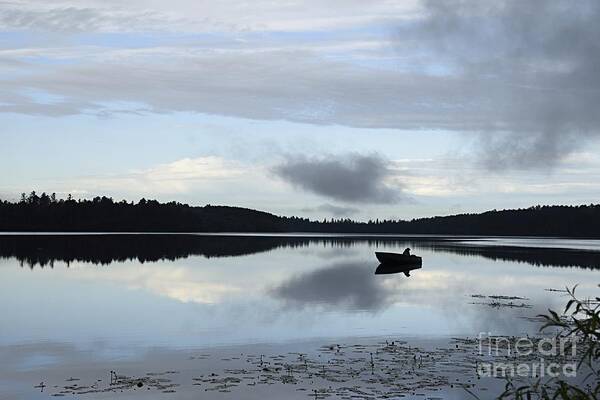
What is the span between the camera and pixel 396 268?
7606 centimetres

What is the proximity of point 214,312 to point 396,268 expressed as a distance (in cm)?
4258

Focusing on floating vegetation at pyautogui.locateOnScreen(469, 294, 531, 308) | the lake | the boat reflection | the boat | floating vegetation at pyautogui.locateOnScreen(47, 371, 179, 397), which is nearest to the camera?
floating vegetation at pyautogui.locateOnScreen(47, 371, 179, 397)

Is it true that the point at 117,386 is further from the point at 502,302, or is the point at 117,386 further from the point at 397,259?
the point at 397,259

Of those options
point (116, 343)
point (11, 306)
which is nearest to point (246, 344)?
point (116, 343)

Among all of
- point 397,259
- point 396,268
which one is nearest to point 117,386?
point 396,268

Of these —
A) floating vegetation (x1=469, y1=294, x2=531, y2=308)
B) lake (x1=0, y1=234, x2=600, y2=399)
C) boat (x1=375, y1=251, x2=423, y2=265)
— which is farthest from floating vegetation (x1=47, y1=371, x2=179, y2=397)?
boat (x1=375, y1=251, x2=423, y2=265)

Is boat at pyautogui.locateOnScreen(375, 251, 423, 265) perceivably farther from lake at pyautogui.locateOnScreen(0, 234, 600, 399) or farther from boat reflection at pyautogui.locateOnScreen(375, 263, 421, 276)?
lake at pyautogui.locateOnScreen(0, 234, 600, 399)

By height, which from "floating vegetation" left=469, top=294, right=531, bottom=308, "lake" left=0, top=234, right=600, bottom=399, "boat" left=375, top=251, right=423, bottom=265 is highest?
"boat" left=375, top=251, right=423, bottom=265

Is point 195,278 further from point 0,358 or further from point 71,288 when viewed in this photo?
point 0,358

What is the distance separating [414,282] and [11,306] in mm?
34979

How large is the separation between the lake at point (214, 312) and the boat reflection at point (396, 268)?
130 inches

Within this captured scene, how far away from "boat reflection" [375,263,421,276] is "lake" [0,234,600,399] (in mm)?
3295

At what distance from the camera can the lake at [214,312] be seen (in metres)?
22.2

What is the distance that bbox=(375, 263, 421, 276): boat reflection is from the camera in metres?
72.3
